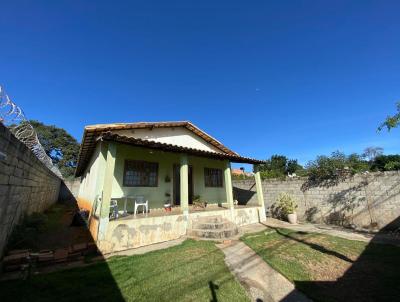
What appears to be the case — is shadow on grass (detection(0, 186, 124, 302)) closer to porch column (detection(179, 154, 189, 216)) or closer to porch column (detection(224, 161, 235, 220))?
porch column (detection(179, 154, 189, 216))

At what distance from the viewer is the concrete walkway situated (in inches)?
145

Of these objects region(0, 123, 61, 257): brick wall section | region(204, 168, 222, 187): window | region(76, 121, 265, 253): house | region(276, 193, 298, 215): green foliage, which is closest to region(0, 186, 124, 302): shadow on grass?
region(0, 123, 61, 257): brick wall section

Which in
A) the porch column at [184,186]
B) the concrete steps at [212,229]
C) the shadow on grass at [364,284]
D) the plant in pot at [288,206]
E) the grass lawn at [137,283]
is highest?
the porch column at [184,186]

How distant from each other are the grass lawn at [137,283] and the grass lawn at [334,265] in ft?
4.83

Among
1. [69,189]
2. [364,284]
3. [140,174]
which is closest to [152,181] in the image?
[140,174]

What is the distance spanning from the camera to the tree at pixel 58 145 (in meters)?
38.7

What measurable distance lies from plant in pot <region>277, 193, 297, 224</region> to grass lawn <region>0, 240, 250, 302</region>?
21.8ft

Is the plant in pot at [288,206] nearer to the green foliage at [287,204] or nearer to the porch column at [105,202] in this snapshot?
the green foliage at [287,204]

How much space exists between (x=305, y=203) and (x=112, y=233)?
31.8 feet

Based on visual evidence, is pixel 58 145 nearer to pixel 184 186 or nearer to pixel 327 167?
pixel 184 186

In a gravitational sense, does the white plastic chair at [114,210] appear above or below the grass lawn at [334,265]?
above

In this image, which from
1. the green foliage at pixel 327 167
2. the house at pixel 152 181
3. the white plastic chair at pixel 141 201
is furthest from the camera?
the green foliage at pixel 327 167

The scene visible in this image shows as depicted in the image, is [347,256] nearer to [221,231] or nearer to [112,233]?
[221,231]

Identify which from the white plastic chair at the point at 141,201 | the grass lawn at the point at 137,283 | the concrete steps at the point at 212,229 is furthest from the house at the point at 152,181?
the grass lawn at the point at 137,283
